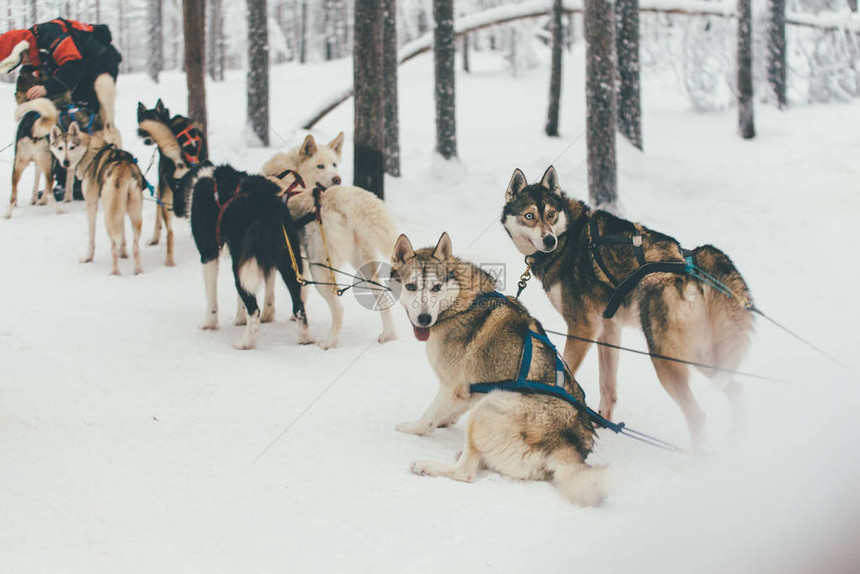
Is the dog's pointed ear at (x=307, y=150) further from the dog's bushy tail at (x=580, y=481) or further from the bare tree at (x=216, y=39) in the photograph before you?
the bare tree at (x=216, y=39)

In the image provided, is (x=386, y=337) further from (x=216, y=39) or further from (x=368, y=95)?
(x=216, y=39)

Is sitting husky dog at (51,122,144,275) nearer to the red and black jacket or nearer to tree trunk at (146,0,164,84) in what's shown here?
the red and black jacket

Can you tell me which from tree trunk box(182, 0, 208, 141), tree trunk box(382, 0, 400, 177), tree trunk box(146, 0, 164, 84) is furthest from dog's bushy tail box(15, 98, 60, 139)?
tree trunk box(146, 0, 164, 84)

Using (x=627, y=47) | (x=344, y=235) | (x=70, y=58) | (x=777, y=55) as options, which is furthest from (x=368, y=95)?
(x=777, y=55)

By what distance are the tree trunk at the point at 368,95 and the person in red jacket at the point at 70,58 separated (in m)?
4.05

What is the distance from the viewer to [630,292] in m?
3.62

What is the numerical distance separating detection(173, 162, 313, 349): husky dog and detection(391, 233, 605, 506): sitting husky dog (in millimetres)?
1794

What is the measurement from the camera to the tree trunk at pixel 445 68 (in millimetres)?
10656

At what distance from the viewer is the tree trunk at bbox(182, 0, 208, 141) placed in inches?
374

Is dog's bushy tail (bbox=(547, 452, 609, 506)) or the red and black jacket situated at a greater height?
the red and black jacket

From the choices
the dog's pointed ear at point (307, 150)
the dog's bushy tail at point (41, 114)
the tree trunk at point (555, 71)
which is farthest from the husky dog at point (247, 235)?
the tree trunk at point (555, 71)

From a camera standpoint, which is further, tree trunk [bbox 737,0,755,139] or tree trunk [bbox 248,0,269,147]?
tree trunk [bbox 737,0,755,139]

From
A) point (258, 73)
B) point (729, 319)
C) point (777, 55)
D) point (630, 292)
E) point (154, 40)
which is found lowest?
point (729, 319)

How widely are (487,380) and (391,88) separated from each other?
8139mm
